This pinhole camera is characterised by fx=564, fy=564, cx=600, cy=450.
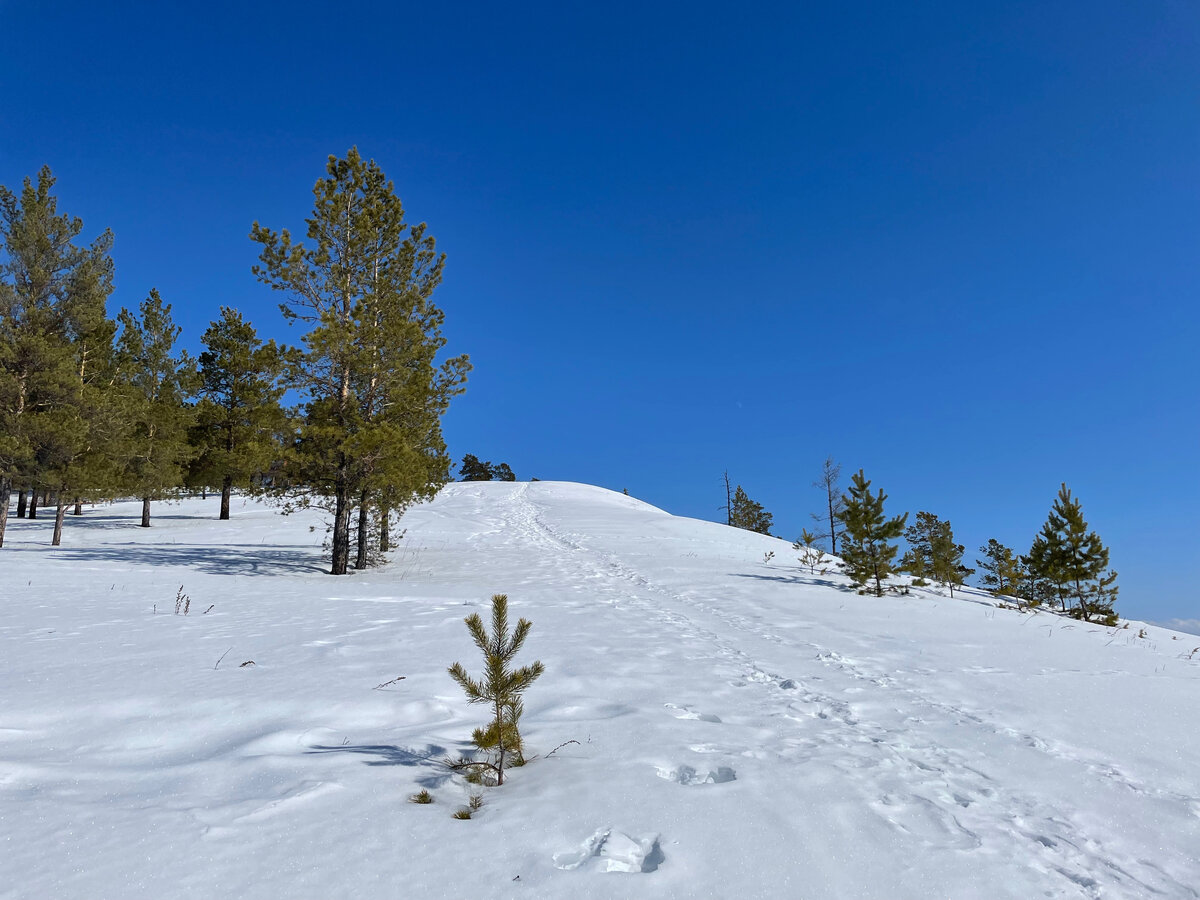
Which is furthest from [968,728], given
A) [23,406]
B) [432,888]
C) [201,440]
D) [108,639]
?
[201,440]

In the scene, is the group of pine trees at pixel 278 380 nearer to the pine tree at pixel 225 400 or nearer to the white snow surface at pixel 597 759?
the pine tree at pixel 225 400

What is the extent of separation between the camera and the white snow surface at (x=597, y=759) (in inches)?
95.5

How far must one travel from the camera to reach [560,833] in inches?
106

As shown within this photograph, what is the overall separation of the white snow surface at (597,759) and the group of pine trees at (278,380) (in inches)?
194

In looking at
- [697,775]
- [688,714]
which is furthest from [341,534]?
[697,775]

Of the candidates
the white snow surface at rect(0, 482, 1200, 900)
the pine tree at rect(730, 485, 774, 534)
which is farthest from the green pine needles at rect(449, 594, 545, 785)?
the pine tree at rect(730, 485, 774, 534)

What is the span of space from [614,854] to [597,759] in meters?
1.15

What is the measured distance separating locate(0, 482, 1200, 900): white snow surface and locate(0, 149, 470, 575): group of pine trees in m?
4.92

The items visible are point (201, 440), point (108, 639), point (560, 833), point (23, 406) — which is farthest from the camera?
point (201, 440)

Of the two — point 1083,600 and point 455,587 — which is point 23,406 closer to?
point 455,587

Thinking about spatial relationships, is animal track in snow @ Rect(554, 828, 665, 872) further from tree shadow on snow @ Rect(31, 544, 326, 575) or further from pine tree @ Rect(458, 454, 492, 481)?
pine tree @ Rect(458, 454, 492, 481)

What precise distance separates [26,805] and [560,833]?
8.70 ft

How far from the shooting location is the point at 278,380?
13.6 metres

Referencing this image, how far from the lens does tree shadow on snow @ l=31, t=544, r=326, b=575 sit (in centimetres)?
1418
